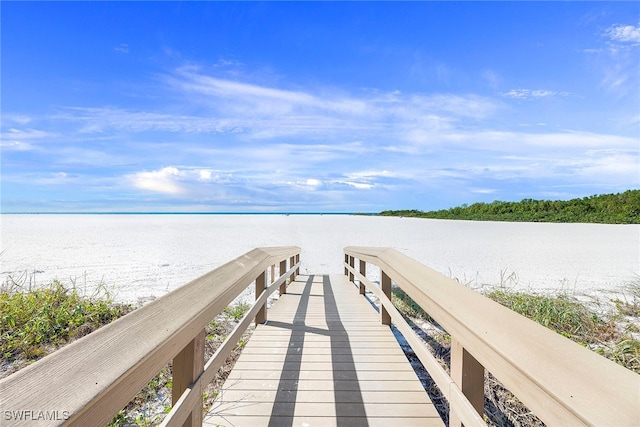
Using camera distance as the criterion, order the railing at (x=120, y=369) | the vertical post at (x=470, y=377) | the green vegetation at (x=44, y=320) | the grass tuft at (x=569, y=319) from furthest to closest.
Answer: the grass tuft at (x=569, y=319)
the green vegetation at (x=44, y=320)
the vertical post at (x=470, y=377)
the railing at (x=120, y=369)

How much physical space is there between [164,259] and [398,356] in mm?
9623

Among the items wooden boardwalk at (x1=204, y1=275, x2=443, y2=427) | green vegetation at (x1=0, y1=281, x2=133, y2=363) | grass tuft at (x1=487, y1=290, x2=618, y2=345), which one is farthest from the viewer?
grass tuft at (x1=487, y1=290, x2=618, y2=345)

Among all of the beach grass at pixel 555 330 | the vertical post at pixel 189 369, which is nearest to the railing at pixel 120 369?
the vertical post at pixel 189 369

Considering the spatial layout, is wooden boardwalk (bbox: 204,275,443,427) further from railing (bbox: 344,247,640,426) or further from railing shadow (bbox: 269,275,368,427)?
railing (bbox: 344,247,640,426)

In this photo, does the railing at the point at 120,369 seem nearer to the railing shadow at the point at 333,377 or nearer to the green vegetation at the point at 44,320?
the railing shadow at the point at 333,377

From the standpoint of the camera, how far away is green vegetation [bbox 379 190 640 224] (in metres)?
24.7

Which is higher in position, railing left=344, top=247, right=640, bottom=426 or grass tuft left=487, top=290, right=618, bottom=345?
railing left=344, top=247, right=640, bottom=426

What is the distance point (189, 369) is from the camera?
4.80 feet

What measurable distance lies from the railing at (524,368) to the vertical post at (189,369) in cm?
109

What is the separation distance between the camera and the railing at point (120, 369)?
68cm

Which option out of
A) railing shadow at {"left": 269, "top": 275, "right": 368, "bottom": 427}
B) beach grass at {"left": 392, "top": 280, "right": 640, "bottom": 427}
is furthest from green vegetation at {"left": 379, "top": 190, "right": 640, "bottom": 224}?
railing shadow at {"left": 269, "top": 275, "right": 368, "bottom": 427}

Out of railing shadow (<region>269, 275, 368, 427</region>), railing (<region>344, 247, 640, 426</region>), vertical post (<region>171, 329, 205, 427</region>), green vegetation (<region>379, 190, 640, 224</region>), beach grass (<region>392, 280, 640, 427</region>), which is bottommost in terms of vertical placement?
beach grass (<region>392, 280, 640, 427</region>)

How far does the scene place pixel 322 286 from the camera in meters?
6.71

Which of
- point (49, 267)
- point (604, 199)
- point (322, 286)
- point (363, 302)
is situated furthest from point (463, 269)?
point (604, 199)
